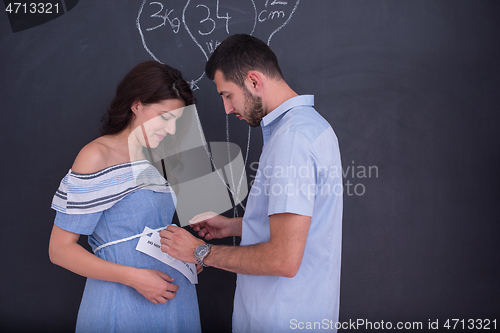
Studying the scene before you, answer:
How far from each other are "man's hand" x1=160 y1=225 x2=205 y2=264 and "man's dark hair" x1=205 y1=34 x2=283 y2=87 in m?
0.53

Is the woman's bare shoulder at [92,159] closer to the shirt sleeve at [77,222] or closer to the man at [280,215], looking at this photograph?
the shirt sleeve at [77,222]

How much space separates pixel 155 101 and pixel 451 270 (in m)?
1.61

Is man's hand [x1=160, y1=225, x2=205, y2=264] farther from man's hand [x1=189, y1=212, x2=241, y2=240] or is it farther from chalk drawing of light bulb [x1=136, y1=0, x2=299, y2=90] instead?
chalk drawing of light bulb [x1=136, y1=0, x2=299, y2=90]

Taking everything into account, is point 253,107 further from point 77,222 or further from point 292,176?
point 77,222

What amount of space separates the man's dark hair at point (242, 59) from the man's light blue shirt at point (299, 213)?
143 mm

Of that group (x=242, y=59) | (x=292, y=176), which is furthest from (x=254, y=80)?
(x=292, y=176)

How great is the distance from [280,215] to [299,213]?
0.17 feet

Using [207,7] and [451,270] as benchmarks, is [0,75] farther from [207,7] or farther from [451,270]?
[451,270]

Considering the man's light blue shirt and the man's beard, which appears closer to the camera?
the man's light blue shirt

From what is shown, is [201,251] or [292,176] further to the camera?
[201,251]

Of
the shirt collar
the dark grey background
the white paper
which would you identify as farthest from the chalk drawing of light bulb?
the white paper

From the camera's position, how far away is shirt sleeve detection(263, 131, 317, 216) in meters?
0.76

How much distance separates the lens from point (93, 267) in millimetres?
945

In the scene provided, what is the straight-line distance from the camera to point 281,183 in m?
0.76
